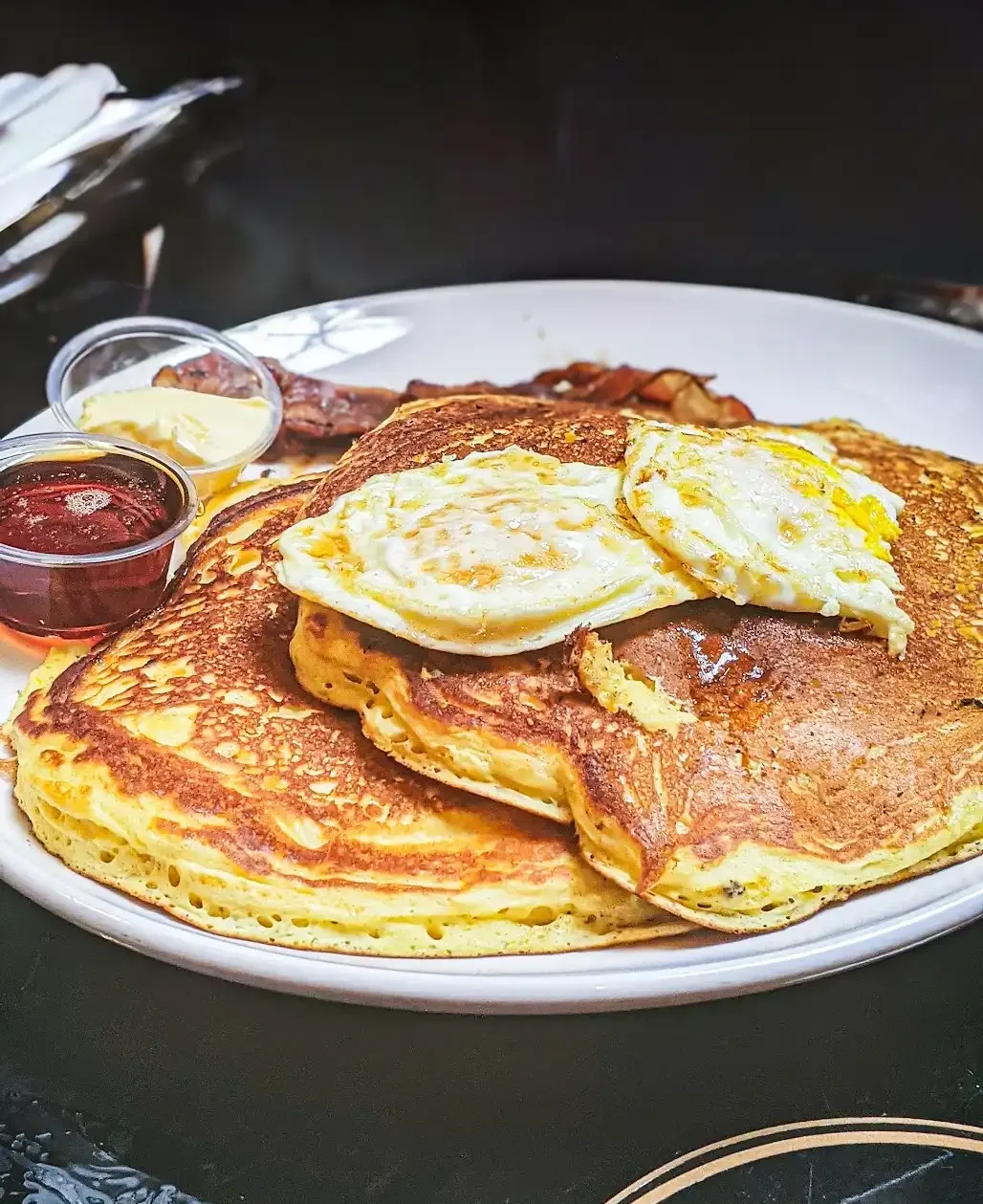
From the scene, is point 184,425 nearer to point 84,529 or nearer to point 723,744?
point 84,529

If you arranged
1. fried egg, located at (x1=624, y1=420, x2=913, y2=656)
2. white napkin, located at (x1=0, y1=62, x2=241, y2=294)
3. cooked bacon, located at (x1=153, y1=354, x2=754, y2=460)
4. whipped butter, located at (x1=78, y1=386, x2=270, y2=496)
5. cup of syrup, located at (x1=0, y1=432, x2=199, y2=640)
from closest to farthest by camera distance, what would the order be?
fried egg, located at (x1=624, y1=420, x2=913, y2=656), cup of syrup, located at (x1=0, y1=432, x2=199, y2=640), whipped butter, located at (x1=78, y1=386, x2=270, y2=496), cooked bacon, located at (x1=153, y1=354, x2=754, y2=460), white napkin, located at (x1=0, y1=62, x2=241, y2=294)

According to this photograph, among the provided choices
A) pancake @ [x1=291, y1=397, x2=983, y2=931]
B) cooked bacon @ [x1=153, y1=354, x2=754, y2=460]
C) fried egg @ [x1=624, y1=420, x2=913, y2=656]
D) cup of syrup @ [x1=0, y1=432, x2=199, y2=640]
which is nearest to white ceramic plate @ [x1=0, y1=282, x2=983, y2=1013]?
cooked bacon @ [x1=153, y1=354, x2=754, y2=460]

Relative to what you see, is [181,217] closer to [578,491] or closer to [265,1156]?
[578,491]

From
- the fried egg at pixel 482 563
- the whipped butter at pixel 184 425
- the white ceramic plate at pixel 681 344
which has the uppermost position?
the fried egg at pixel 482 563

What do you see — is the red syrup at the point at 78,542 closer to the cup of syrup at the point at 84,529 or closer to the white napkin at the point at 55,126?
the cup of syrup at the point at 84,529

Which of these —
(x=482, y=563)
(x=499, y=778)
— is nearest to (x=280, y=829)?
(x=499, y=778)

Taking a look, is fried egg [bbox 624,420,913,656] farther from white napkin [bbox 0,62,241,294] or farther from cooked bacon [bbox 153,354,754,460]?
white napkin [bbox 0,62,241,294]

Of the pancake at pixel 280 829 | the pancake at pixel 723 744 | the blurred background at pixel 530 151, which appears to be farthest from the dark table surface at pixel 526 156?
the pancake at pixel 723 744
